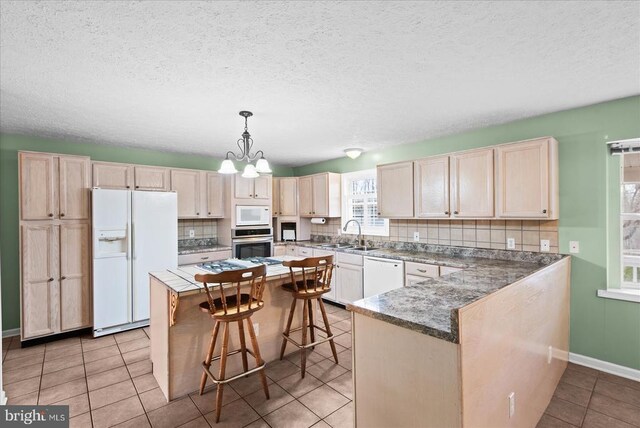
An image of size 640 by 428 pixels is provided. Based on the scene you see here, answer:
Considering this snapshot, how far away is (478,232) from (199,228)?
4.01m

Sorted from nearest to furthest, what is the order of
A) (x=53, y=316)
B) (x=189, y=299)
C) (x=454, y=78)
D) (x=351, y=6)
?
(x=351, y=6) → (x=454, y=78) → (x=189, y=299) → (x=53, y=316)

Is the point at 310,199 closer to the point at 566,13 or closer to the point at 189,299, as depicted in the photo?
the point at 189,299

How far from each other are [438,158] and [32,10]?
3.42 m

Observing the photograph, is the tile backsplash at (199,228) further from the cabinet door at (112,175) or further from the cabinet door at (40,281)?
the cabinet door at (40,281)

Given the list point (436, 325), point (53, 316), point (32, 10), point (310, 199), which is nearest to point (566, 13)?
point (436, 325)

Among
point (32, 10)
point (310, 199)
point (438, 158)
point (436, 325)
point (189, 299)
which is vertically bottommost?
point (189, 299)

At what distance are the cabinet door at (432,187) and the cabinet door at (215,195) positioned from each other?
2.96 m

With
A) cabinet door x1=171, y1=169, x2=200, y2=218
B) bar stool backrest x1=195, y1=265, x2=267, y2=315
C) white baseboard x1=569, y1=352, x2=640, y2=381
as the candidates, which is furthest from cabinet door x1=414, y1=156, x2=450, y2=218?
cabinet door x1=171, y1=169, x2=200, y2=218

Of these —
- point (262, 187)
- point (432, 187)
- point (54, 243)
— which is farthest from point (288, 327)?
point (54, 243)

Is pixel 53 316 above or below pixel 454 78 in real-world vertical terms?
below

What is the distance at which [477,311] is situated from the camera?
1291 mm

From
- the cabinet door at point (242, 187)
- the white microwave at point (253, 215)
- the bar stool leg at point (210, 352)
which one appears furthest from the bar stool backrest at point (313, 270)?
the cabinet door at point (242, 187)

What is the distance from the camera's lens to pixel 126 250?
3.61m

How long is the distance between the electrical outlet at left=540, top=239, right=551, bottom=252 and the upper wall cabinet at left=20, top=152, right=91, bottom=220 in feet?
16.3
